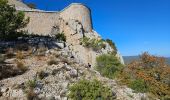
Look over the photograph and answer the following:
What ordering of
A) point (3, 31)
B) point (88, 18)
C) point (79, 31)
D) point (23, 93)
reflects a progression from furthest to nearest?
point (88, 18)
point (79, 31)
point (3, 31)
point (23, 93)

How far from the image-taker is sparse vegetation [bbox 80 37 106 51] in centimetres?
4475

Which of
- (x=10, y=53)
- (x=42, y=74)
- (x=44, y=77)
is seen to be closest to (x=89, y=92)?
(x=44, y=77)

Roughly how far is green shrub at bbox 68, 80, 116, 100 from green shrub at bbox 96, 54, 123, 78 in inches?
813

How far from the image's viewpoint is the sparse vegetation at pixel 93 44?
4475cm

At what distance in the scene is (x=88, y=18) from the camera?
49594 mm

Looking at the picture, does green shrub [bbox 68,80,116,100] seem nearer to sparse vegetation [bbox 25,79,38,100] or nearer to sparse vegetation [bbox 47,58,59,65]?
sparse vegetation [bbox 25,79,38,100]

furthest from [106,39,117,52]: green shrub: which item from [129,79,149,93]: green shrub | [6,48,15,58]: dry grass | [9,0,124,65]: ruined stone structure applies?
[6,48,15,58]: dry grass

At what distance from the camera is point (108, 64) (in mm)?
42250

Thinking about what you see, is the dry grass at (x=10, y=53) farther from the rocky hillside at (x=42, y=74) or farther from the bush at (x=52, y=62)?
the bush at (x=52, y=62)

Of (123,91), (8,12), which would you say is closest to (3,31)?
(8,12)

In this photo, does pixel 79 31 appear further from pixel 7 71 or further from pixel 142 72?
pixel 7 71

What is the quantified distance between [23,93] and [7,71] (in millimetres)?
3941

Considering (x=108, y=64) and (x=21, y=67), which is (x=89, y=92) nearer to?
(x=21, y=67)

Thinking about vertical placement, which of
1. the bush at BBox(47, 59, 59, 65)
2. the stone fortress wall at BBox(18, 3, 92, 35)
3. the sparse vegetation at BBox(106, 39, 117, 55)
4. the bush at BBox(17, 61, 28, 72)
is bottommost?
the bush at BBox(17, 61, 28, 72)
